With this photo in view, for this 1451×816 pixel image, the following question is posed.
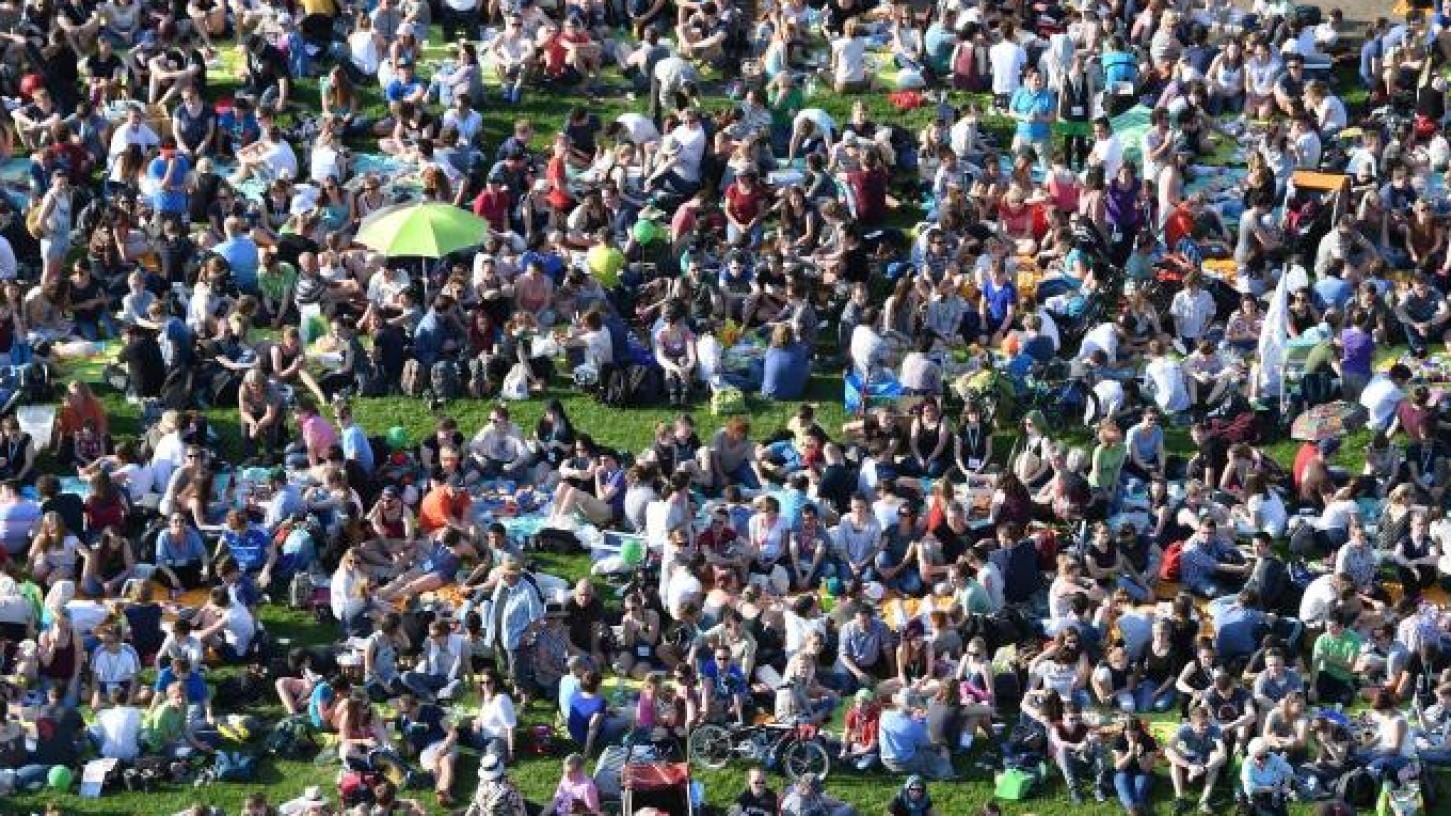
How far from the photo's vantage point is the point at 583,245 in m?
37.1

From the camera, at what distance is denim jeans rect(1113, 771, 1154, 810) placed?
29266 mm

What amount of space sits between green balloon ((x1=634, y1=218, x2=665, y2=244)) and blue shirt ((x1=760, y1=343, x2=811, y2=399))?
2669 millimetres

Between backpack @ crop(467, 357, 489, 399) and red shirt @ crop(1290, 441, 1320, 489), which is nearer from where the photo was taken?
red shirt @ crop(1290, 441, 1320, 489)

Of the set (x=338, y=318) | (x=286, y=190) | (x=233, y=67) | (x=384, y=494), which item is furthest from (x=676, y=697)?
(x=233, y=67)

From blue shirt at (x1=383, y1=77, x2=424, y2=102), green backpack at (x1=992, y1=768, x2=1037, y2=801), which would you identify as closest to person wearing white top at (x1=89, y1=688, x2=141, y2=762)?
green backpack at (x1=992, y1=768, x2=1037, y2=801)

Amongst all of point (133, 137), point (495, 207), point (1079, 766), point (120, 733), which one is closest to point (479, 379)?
point (495, 207)

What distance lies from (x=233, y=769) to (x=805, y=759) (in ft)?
15.5

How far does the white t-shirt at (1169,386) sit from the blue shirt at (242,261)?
912cm

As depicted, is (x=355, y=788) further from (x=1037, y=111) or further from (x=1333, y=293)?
(x=1037, y=111)

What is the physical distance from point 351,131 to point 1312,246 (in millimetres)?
10538

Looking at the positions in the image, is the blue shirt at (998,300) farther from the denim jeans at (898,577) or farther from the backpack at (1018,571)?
the backpack at (1018,571)

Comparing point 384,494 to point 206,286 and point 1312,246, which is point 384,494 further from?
point 1312,246

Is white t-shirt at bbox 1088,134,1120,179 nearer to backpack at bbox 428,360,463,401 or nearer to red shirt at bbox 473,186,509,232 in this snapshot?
red shirt at bbox 473,186,509,232

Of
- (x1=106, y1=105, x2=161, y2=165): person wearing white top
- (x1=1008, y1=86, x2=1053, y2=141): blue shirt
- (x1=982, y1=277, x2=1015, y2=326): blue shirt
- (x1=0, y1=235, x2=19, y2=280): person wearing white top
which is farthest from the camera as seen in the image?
(x1=1008, y1=86, x2=1053, y2=141): blue shirt
